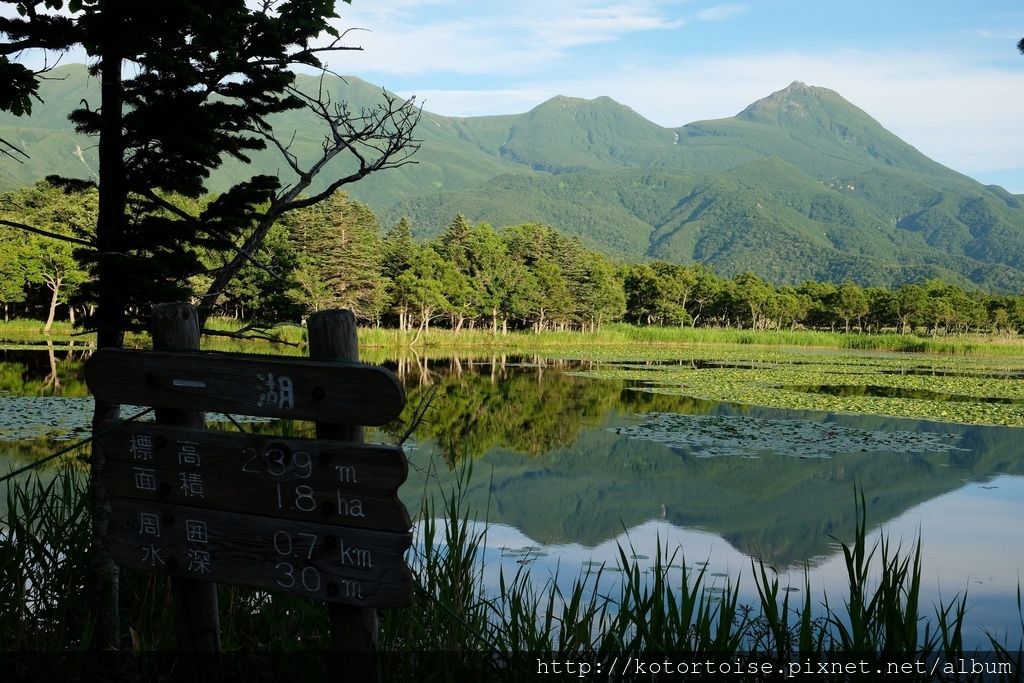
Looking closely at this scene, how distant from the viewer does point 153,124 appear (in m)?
4.05

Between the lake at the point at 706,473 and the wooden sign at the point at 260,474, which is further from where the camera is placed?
the lake at the point at 706,473

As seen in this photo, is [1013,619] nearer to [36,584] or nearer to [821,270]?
[36,584]

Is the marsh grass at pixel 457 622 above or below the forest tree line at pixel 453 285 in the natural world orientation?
below

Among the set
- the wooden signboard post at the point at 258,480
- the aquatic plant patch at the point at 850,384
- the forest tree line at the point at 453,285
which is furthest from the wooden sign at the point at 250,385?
the forest tree line at the point at 453,285

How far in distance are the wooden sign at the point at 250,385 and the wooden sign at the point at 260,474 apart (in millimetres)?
86

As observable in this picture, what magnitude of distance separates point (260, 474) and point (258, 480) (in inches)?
0.8

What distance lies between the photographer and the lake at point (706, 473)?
730 centimetres

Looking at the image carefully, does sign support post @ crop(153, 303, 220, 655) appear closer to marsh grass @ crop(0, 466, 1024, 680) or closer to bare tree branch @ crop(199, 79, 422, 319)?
marsh grass @ crop(0, 466, 1024, 680)

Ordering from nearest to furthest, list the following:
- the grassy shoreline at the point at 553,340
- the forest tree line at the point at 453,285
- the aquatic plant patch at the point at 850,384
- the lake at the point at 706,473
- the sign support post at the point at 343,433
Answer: the sign support post at the point at 343,433
the lake at the point at 706,473
the aquatic plant patch at the point at 850,384
the grassy shoreline at the point at 553,340
the forest tree line at the point at 453,285

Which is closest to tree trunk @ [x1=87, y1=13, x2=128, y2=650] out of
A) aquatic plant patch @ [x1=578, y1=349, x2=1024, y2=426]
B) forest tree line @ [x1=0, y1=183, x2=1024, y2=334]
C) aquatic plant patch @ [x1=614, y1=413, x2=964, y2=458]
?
aquatic plant patch @ [x1=614, y1=413, x2=964, y2=458]

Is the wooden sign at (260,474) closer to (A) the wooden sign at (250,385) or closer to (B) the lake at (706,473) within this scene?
(A) the wooden sign at (250,385)

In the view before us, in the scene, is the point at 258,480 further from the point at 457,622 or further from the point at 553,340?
the point at 553,340

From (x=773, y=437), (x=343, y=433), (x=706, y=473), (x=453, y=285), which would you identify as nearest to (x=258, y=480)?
(x=343, y=433)

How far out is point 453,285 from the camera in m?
46.2
